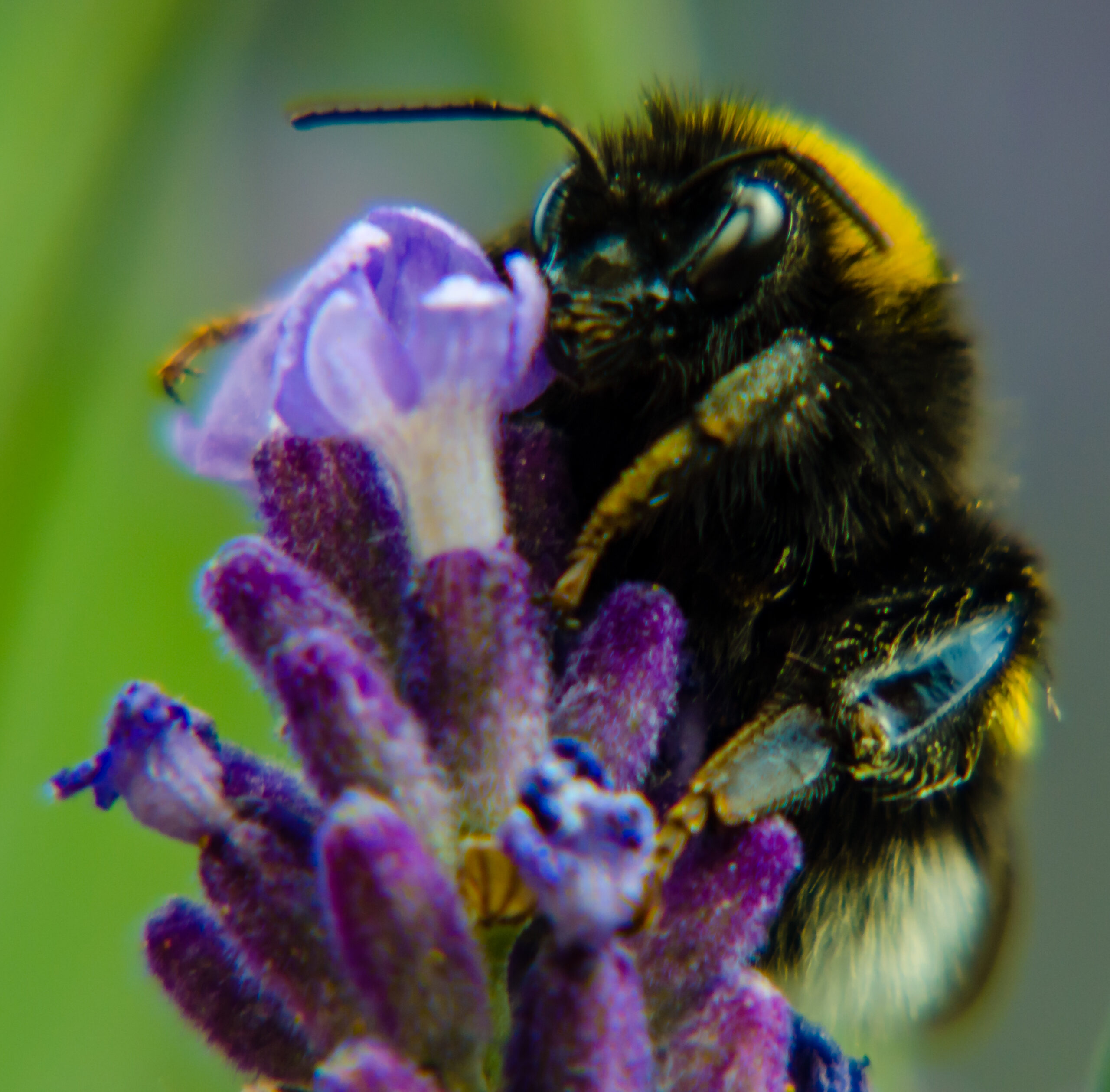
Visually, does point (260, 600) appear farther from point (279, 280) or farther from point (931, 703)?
point (279, 280)

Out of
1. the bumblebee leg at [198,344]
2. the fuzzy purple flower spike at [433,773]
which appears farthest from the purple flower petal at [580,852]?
the bumblebee leg at [198,344]

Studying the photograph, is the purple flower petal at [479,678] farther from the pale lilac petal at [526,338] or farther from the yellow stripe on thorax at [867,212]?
the yellow stripe on thorax at [867,212]

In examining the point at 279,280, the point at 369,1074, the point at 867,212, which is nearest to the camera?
the point at 369,1074

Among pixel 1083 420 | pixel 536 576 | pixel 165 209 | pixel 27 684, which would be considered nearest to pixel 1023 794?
pixel 536 576

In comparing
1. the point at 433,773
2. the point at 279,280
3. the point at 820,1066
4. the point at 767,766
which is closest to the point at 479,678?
the point at 433,773

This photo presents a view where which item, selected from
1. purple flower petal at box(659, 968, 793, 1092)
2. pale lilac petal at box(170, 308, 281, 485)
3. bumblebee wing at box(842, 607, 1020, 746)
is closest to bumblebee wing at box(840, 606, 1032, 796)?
bumblebee wing at box(842, 607, 1020, 746)

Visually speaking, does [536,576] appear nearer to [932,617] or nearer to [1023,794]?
[932,617]
